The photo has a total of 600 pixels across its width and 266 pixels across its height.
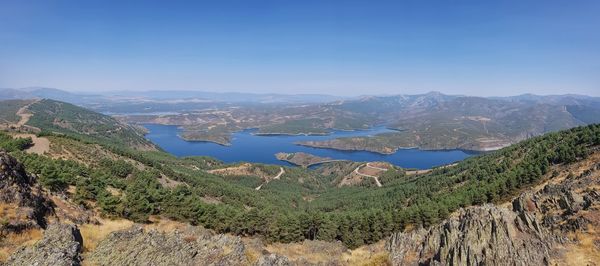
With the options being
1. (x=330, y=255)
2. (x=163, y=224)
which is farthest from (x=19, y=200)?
(x=330, y=255)

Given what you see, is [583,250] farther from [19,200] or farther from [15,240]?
[19,200]

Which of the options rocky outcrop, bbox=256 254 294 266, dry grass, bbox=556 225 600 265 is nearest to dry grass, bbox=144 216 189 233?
rocky outcrop, bbox=256 254 294 266

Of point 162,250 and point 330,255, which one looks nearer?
point 162,250

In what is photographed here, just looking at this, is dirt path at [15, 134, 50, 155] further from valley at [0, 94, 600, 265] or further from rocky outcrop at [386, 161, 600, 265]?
rocky outcrop at [386, 161, 600, 265]

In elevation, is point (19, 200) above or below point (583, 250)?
above

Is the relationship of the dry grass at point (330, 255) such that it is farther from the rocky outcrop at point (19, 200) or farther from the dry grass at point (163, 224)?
the rocky outcrop at point (19, 200)

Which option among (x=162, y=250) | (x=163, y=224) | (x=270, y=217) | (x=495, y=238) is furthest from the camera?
(x=270, y=217)
